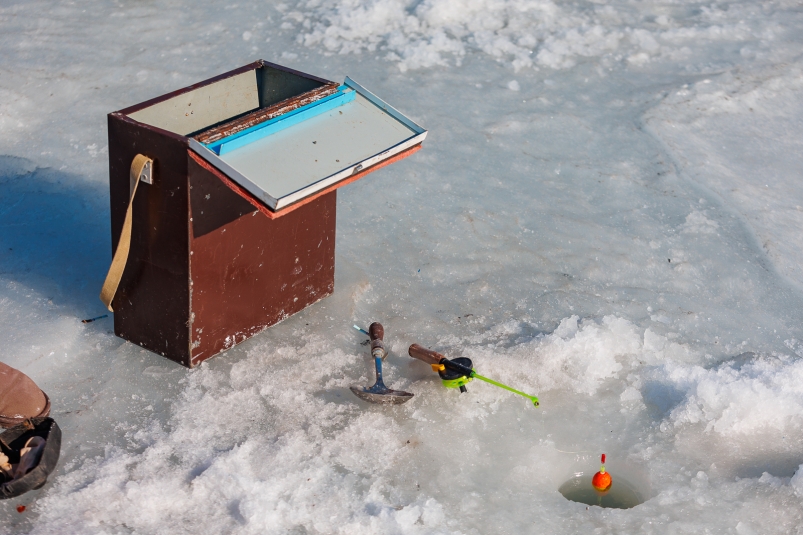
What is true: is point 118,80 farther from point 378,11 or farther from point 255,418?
point 255,418

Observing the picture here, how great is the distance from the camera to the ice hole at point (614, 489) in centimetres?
233

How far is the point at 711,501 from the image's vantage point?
2.26 metres

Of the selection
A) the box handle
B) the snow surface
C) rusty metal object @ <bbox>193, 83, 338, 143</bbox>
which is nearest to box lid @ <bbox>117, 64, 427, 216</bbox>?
rusty metal object @ <bbox>193, 83, 338, 143</bbox>

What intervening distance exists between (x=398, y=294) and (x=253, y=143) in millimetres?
897

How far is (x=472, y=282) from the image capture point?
307 cm

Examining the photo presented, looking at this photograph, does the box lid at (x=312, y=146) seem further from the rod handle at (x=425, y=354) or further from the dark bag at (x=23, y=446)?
the dark bag at (x=23, y=446)

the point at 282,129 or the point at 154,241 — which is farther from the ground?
the point at 282,129

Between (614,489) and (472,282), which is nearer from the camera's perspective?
(614,489)

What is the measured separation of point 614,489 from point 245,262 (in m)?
1.25

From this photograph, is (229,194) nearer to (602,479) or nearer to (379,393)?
(379,393)

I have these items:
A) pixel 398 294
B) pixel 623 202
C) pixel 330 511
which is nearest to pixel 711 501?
pixel 330 511

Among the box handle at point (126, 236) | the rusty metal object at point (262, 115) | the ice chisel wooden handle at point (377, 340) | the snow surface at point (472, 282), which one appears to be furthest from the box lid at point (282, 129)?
the snow surface at point (472, 282)

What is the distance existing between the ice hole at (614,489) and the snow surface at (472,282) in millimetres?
18

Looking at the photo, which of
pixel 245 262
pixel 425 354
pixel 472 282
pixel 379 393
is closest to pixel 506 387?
pixel 425 354
